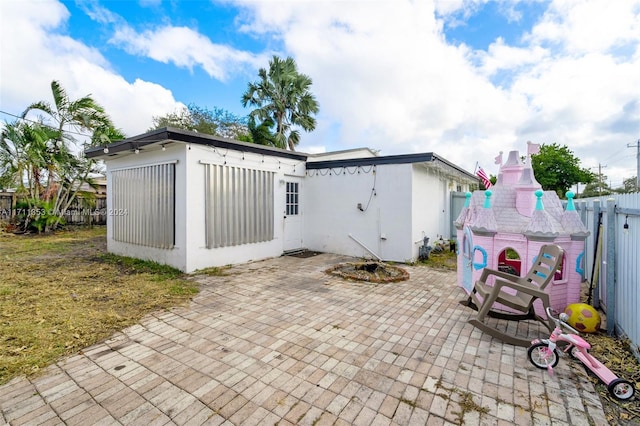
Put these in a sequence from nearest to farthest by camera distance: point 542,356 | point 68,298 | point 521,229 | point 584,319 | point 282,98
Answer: point 542,356
point 584,319
point 521,229
point 68,298
point 282,98

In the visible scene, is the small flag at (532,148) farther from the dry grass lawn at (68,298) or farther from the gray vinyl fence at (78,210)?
the gray vinyl fence at (78,210)

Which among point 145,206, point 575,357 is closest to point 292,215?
point 145,206

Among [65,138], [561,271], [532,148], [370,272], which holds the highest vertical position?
[65,138]

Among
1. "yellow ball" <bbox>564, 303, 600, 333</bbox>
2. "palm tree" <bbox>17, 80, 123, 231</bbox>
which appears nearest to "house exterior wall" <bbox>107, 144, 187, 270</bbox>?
"palm tree" <bbox>17, 80, 123, 231</bbox>

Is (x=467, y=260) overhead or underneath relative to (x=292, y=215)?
underneath

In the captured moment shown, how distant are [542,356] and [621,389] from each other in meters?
0.51

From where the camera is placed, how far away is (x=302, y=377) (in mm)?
2426

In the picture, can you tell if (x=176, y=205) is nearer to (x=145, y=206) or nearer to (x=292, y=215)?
(x=145, y=206)

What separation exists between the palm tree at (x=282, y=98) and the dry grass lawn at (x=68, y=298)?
10.5 meters

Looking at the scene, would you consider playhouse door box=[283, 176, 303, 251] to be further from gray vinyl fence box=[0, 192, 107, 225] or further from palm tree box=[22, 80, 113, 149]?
gray vinyl fence box=[0, 192, 107, 225]

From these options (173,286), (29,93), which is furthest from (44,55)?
(173,286)

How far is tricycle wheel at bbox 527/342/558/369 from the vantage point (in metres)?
2.54

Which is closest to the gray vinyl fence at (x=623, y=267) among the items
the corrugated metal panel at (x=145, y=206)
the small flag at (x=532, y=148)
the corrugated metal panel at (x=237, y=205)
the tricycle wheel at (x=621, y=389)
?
the tricycle wheel at (x=621, y=389)

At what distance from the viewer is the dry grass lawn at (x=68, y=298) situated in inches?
114
